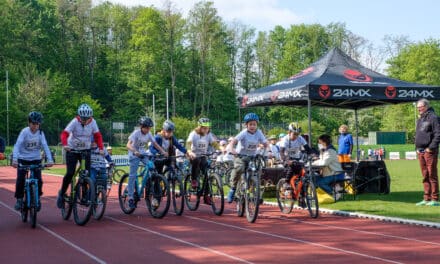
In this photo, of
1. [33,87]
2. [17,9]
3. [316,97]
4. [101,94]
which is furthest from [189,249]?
[101,94]

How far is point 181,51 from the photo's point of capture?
260 feet

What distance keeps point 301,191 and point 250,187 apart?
4.12 ft

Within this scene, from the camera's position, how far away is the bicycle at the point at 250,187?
10703 mm

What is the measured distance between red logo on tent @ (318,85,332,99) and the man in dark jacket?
6.44 ft

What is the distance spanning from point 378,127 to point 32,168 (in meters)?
80.0

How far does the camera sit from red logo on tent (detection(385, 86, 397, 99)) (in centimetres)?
1438

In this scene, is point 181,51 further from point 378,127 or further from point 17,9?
point 378,127

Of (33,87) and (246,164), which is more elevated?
(33,87)

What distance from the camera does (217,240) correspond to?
29.3ft

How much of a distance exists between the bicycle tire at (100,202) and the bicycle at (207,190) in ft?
6.87

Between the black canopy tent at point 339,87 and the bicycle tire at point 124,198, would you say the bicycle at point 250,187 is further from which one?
the black canopy tent at point 339,87

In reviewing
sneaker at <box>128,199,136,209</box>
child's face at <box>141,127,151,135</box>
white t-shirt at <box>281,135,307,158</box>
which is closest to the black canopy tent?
white t-shirt at <box>281,135,307,158</box>

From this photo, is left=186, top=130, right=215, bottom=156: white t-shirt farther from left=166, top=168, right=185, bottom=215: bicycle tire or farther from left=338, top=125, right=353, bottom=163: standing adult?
left=338, top=125, right=353, bottom=163: standing adult

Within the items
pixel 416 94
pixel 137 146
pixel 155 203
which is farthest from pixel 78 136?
pixel 416 94
